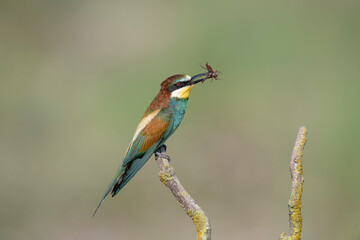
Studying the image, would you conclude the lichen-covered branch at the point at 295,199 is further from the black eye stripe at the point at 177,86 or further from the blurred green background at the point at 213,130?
the blurred green background at the point at 213,130

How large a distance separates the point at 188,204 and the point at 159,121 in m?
0.93

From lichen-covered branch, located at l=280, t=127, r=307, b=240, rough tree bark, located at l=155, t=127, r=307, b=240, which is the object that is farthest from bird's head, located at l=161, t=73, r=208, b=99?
lichen-covered branch, located at l=280, t=127, r=307, b=240

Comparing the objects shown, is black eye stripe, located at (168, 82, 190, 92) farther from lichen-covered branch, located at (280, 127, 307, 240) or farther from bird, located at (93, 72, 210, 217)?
lichen-covered branch, located at (280, 127, 307, 240)

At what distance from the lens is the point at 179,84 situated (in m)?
2.57

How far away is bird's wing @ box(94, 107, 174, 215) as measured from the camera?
7.66 ft

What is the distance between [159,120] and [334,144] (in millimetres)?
3623

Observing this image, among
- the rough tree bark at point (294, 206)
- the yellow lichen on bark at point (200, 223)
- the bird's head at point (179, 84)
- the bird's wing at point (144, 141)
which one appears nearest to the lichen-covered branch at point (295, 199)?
the rough tree bark at point (294, 206)

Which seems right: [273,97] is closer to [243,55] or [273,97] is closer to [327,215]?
[243,55]

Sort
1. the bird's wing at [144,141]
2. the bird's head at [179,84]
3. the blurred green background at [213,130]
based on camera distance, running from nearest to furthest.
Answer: the bird's wing at [144,141], the bird's head at [179,84], the blurred green background at [213,130]

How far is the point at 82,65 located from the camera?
7.02 meters

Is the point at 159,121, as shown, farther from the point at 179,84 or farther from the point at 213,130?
the point at 213,130

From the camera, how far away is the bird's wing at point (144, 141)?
2334 millimetres

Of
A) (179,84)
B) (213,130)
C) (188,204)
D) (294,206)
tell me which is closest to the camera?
(294,206)

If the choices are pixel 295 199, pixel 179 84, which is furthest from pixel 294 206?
pixel 179 84
